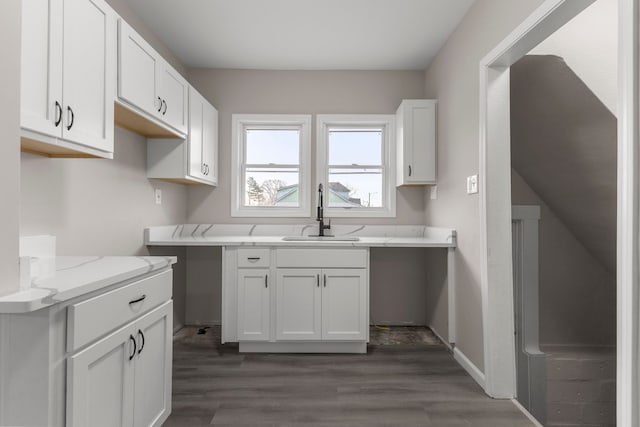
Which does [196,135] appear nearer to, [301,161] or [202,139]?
[202,139]

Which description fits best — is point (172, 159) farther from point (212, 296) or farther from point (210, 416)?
point (210, 416)

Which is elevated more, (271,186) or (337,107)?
(337,107)

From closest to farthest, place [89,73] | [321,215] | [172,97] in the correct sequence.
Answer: [89,73]
[172,97]
[321,215]

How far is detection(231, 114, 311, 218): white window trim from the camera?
366cm

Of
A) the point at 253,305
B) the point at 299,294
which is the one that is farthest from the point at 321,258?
the point at 253,305

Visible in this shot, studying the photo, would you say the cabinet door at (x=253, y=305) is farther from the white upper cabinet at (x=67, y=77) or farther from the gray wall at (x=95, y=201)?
the white upper cabinet at (x=67, y=77)

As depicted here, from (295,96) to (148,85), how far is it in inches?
66.9

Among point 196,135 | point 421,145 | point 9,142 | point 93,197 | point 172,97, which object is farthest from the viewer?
point 421,145

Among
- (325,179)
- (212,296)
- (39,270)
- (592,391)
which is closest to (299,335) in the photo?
(212,296)

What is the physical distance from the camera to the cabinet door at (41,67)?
1.29m

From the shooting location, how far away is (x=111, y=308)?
52.0 inches

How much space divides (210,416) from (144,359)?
637mm

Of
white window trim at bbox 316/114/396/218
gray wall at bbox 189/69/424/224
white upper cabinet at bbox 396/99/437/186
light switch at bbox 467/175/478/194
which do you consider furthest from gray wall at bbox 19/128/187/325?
light switch at bbox 467/175/478/194

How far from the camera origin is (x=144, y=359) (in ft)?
5.18
